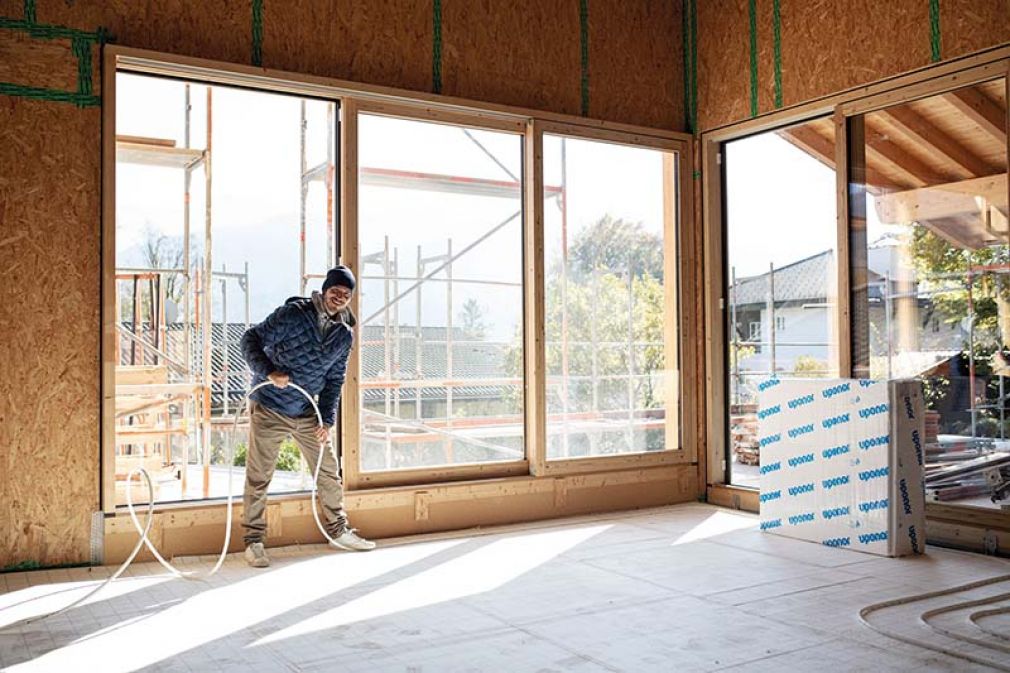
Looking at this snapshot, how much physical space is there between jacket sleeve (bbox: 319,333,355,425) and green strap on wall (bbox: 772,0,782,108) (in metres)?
3.39

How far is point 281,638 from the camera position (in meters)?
3.52

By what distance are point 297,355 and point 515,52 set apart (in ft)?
8.81

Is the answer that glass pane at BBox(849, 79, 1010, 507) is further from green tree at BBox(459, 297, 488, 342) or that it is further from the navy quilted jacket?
the navy quilted jacket

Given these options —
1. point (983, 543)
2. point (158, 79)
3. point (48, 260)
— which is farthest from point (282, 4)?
point (983, 543)

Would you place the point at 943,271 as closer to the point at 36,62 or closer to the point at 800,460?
the point at 800,460

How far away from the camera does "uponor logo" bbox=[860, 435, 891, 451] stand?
488 cm

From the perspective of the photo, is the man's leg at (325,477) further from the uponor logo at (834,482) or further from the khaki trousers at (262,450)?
the uponor logo at (834,482)

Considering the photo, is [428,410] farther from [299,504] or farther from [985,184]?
[985,184]

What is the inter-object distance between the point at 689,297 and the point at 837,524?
7.36 feet

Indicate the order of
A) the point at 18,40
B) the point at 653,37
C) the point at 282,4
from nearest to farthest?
the point at 18,40
the point at 282,4
the point at 653,37

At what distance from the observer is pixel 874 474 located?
16.3 ft

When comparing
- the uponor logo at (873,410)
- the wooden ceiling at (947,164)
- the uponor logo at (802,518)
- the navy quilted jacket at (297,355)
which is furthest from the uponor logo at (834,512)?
the navy quilted jacket at (297,355)

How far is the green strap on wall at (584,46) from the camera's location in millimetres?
6516

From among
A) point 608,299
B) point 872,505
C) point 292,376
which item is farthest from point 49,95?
point 872,505
